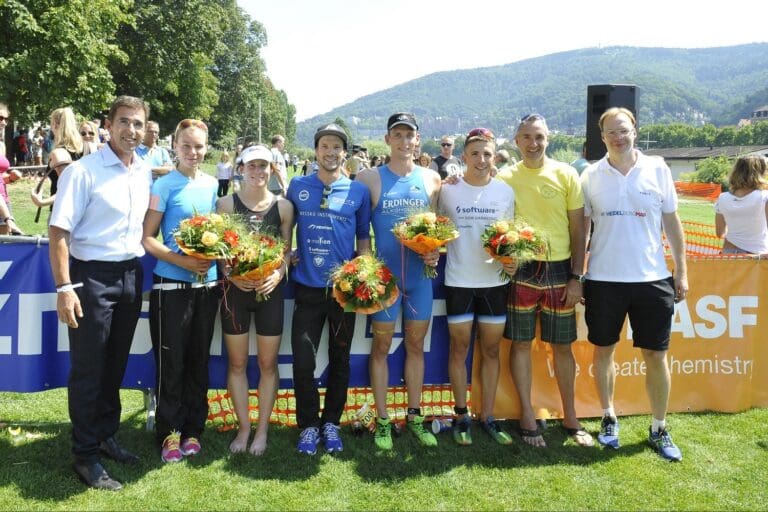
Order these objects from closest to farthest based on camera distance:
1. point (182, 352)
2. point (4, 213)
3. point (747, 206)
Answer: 1. point (182, 352)
2. point (4, 213)
3. point (747, 206)

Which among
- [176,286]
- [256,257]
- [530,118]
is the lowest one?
[176,286]

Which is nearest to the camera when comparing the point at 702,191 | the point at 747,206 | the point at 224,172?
the point at 747,206

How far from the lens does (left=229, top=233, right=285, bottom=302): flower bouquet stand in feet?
12.6

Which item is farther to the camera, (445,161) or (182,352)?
(445,161)

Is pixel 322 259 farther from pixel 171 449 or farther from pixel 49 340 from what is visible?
pixel 49 340

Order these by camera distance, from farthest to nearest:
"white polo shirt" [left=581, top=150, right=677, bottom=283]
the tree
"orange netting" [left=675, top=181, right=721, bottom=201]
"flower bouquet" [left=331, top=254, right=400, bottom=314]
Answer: "orange netting" [left=675, top=181, right=721, bottom=201] → the tree → "white polo shirt" [left=581, top=150, right=677, bottom=283] → "flower bouquet" [left=331, top=254, right=400, bottom=314]

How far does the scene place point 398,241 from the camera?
174 inches

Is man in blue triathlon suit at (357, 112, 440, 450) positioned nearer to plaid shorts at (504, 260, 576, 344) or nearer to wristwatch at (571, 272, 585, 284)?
plaid shorts at (504, 260, 576, 344)

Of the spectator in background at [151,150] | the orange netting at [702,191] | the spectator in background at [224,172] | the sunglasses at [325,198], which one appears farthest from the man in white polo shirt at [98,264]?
the orange netting at [702,191]

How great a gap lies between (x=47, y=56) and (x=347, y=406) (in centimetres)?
2074

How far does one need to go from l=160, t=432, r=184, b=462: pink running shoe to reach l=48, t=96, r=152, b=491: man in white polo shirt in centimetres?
41

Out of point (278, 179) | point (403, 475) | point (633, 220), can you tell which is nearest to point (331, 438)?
point (403, 475)

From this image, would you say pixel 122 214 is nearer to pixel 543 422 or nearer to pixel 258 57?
pixel 543 422

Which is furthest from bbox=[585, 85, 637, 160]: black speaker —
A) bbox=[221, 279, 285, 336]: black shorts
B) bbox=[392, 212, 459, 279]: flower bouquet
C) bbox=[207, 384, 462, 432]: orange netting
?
bbox=[221, 279, 285, 336]: black shorts
